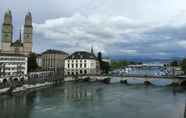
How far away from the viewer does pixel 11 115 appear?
26938mm

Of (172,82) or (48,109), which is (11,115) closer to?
(48,109)

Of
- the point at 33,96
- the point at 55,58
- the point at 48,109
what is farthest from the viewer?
the point at 55,58

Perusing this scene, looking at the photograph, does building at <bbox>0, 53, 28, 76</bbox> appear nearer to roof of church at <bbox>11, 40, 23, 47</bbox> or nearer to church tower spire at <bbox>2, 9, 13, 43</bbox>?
church tower spire at <bbox>2, 9, 13, 43</bbox>

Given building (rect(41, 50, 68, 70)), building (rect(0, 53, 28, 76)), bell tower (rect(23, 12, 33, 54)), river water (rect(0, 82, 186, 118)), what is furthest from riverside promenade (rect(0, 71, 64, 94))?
building (rect(41, 50, 68, 70))

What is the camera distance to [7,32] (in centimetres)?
6881

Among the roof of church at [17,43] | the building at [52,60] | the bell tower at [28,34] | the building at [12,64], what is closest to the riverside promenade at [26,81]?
the building at [12,64]

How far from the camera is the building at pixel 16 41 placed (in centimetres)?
6831

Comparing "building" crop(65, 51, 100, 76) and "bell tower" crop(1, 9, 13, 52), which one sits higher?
"bell tower" crop(1, 9, 13, 52)

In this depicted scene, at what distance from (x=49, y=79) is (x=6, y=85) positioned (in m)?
17.3

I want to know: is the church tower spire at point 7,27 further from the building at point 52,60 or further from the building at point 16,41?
the building at point 52,60

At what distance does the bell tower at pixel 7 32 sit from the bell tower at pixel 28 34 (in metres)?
3.71

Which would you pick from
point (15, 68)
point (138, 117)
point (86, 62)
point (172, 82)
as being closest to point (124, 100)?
point (138, 117)

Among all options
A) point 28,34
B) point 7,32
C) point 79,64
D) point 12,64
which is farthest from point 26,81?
point 79,64

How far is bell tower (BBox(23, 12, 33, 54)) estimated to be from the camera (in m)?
71.8
